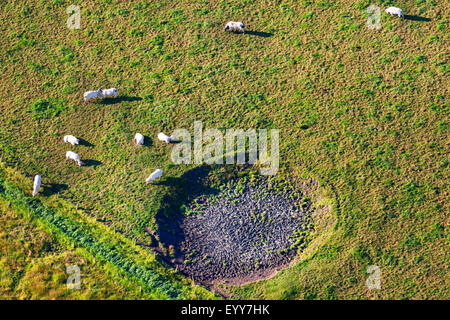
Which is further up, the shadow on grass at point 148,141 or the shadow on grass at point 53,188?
the shadow on grass at point 148,141

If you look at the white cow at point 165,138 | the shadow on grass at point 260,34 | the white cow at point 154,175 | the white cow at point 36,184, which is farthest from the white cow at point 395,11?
the white cow at point 36,184

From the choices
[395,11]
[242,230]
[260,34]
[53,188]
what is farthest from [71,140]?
[395,11]

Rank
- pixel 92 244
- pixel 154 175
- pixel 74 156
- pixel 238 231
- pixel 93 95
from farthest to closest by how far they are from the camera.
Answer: pixel 93 95, pixel 74 156, pixel 154 175, pixel 238 231, pixel 92 244

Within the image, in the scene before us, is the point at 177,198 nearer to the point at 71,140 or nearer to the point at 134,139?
the point at 134,139

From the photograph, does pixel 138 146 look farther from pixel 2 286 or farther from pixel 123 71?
pixel 2 286

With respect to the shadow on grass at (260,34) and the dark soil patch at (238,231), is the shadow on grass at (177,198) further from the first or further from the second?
the shadow on grass at (260,34)

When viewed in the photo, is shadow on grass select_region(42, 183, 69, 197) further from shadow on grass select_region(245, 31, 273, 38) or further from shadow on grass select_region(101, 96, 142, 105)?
shadow on grass select_region(245, 31, 273, 38)
